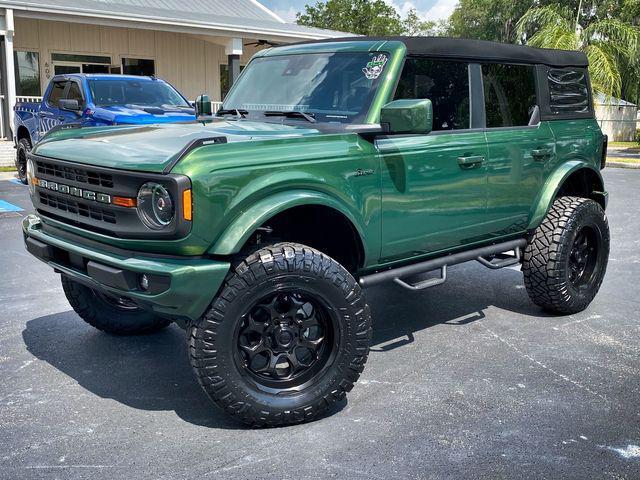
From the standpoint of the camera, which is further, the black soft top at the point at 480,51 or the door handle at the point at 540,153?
the door handle at the point at 540,153

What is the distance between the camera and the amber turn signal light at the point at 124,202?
11.1 ft

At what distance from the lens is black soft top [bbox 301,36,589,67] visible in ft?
14.7

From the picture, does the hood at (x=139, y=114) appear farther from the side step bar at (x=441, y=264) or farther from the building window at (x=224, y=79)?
the building window at (x=224, y=79)

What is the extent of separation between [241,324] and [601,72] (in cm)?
1866

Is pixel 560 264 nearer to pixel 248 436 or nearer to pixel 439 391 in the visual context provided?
pixel 439 391

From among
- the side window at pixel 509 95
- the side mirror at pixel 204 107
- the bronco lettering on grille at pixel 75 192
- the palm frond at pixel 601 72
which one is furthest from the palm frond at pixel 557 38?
the bronco lettering on grille at pixel 75 192

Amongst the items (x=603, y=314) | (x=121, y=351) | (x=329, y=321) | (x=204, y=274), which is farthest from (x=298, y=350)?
(x=603, y=314)

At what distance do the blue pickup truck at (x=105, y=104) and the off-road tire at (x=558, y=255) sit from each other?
6.04 meters

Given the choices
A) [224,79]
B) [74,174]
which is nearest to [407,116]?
[74,174]

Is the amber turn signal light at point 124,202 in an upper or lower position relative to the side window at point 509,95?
lower

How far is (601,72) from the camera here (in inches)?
773

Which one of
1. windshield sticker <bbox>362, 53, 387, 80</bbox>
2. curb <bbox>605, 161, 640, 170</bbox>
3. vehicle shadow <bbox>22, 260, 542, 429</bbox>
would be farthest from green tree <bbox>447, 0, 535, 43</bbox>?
windshield sticker <bbox>362, 53, 387, 80</bbox>

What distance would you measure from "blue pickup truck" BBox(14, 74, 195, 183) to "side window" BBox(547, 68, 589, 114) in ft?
18.8

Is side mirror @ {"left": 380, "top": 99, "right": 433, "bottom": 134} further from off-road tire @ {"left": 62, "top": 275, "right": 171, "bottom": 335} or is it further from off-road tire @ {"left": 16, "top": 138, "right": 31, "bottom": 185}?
off-road tire @ {"left": 16, "top": 138, "right": 31, "bottom": 185}
